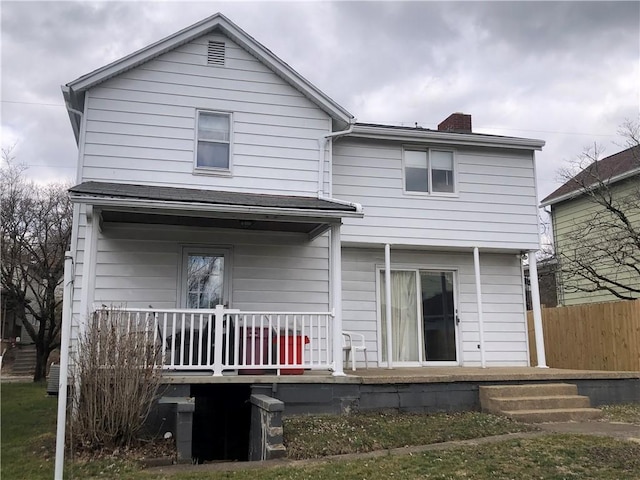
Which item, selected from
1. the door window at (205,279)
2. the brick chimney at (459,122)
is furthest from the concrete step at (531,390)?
the brick chimney at (459,122)

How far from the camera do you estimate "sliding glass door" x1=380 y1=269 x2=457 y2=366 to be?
36.8 feet

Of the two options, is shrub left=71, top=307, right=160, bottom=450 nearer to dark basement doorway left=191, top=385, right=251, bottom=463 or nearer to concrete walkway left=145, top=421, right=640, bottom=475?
concrete walkway left=145, top=421, right=640, bottom=475

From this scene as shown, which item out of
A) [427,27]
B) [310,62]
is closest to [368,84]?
[310,62]

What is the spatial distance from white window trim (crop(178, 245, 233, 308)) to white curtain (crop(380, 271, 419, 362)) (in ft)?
11.0

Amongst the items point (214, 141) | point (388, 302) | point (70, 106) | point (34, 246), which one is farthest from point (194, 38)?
point (34, 246)

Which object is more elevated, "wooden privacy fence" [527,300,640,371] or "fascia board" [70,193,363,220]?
"fascia board" [70,193,363,220]

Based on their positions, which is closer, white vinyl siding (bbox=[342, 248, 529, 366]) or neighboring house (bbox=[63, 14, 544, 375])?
neighboring house (bbox=[63, 14, 544, 375])

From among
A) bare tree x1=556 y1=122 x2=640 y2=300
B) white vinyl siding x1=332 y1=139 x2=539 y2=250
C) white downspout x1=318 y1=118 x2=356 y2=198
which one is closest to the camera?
white downspout x1=318 y1=118 x2=356 y2=198

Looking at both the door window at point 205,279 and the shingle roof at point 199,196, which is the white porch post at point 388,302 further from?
the door window at point 205,279

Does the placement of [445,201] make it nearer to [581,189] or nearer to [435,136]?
[435,136]

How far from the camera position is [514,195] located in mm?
11828

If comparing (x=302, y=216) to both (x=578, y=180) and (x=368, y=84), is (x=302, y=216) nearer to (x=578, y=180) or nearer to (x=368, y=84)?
(x=368, y=84)

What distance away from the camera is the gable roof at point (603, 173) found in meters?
15.2

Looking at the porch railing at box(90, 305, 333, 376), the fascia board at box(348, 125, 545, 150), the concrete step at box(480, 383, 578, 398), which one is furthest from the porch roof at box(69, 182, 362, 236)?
the concrete step at box(480, 383, 578, 398)
